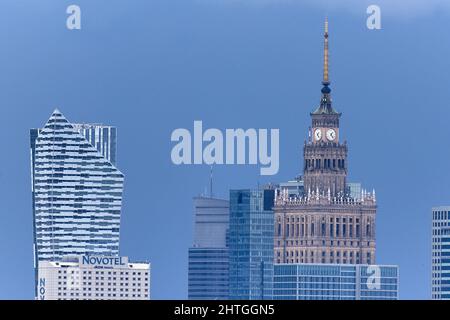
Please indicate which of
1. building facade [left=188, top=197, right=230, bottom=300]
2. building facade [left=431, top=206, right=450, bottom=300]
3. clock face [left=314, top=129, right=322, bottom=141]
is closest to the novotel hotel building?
building facade [left=188, top=197, right=230, bottom=300]

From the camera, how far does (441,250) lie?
36562 millimetres

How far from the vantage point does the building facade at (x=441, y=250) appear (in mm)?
30052

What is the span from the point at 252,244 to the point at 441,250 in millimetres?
6349

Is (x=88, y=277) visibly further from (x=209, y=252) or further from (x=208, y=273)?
(x=209, y=252)

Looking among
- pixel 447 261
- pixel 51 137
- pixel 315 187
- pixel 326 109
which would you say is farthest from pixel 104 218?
pixel 326 109

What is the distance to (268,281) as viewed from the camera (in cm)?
4069

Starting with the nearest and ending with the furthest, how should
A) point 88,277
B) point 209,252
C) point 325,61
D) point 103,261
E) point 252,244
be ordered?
1. point 325,61
2. point 88,277
3. point 103,261
4. point 209,252
5. point 252,244

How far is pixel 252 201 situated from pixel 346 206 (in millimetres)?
2049

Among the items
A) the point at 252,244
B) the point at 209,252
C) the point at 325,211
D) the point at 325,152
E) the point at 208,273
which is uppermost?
the point at 325,152

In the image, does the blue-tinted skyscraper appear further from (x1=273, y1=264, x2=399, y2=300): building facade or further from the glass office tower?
the glass office tower

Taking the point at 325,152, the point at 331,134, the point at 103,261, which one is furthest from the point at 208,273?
the point at 331,134

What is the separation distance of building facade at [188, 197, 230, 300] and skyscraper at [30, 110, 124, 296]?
1.93 metres

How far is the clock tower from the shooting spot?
29.4 m
